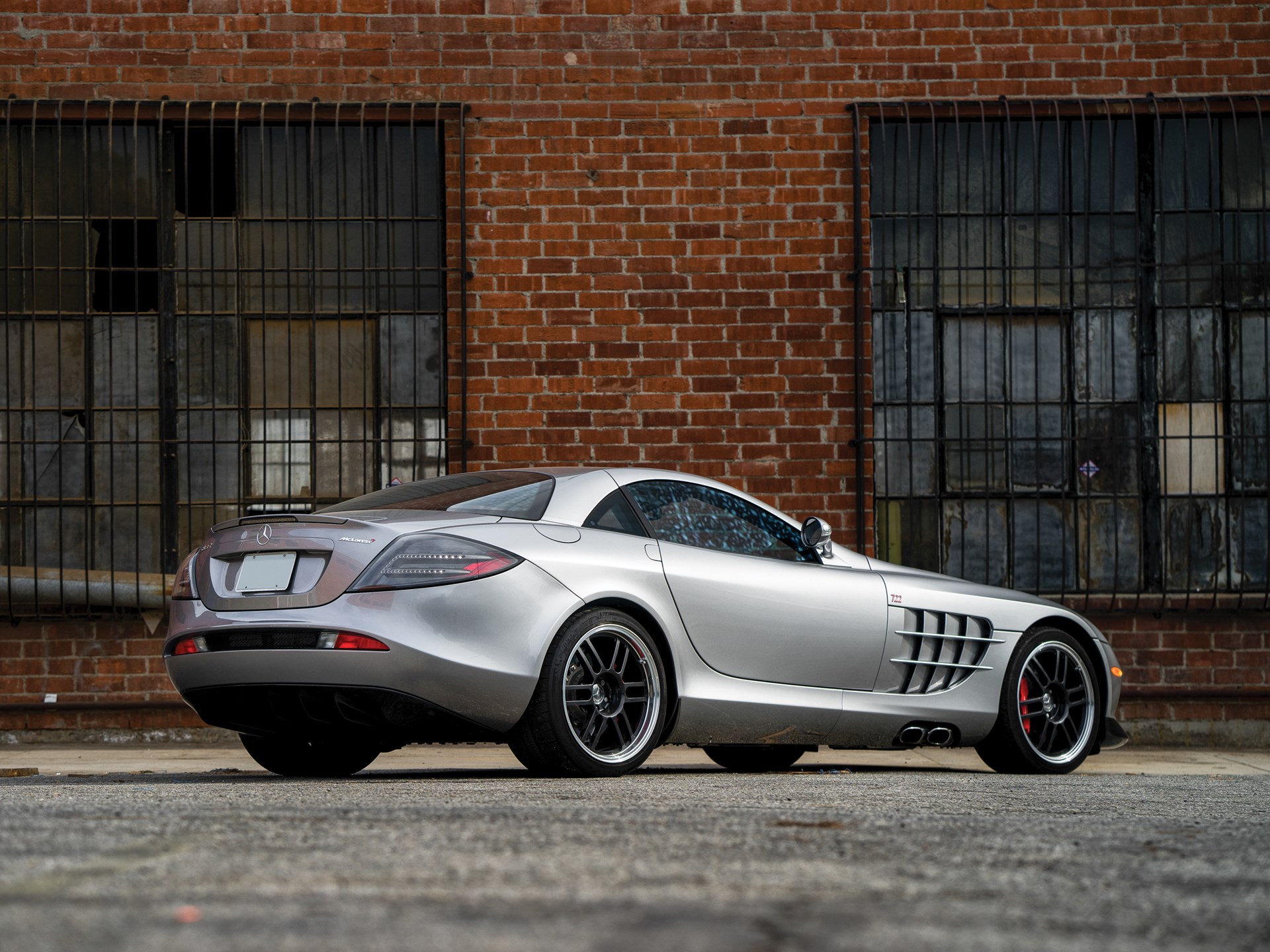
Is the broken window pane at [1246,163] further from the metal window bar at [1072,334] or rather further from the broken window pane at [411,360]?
the broken window pane at [411,360]

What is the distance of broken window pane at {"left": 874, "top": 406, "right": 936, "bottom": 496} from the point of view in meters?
10.2

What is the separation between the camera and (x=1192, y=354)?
10.3 m

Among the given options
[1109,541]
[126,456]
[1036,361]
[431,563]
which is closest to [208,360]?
[126,456]

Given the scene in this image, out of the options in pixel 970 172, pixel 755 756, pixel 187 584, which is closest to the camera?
pixel 187 584

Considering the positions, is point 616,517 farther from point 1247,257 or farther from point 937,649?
point 1247,257

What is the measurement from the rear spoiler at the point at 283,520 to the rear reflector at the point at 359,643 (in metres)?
0.44

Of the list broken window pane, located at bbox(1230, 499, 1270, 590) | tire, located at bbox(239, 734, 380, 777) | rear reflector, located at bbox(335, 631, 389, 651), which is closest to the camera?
rear reflector, located at bbox(335, 631, 389, 651)

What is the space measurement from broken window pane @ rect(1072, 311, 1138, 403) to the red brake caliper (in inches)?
138

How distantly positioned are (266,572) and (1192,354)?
675 cm

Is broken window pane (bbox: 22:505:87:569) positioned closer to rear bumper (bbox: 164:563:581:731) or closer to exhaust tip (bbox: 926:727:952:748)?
rear bumper (bbox: 164:563:581:731)

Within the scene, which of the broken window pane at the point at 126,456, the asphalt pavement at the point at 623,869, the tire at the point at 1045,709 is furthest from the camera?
the broken window pane at the point at 126,456

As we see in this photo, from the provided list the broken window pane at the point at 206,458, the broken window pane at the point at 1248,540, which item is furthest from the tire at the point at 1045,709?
the broken window pane at the point at 206,458

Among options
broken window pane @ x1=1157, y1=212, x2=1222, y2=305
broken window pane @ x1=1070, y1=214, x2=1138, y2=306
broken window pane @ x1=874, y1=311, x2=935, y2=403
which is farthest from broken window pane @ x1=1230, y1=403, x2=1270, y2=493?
broken window pane @ x1=874, y1=311, x2=935, y2=403

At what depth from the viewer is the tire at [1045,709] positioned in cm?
712
